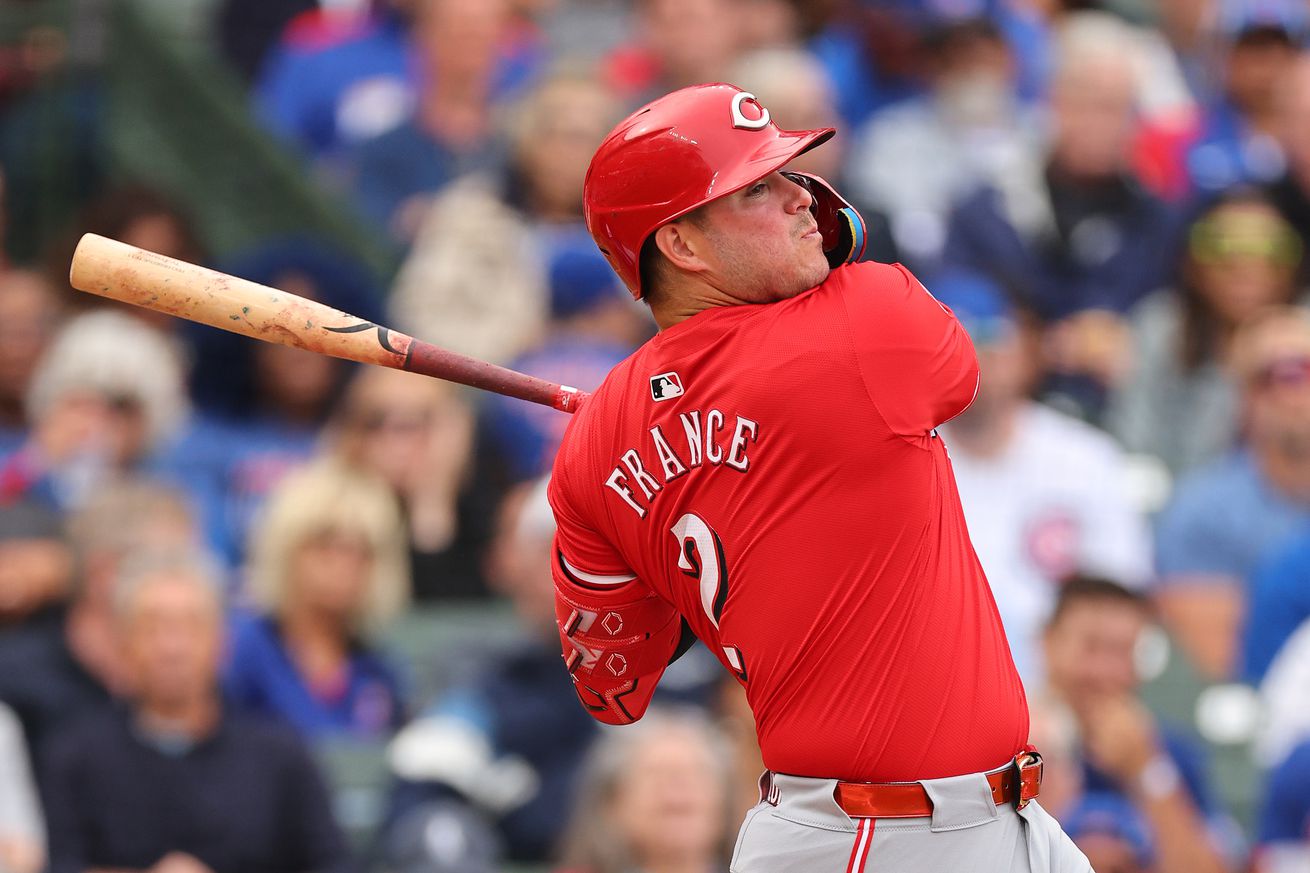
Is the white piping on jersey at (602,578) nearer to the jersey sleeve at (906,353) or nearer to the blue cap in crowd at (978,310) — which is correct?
the jersey sleeve at (906,353)

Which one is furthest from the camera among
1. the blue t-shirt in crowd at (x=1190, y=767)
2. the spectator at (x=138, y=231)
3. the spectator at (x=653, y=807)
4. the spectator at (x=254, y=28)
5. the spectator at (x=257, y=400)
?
the spectator at (x=254, y=28)

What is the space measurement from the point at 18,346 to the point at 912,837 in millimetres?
4740

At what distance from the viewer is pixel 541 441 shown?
7.09 m

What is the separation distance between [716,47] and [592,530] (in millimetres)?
5017

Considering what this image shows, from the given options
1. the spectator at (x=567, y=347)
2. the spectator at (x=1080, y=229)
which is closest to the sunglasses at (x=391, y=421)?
the spectator at (x=567, y=347)

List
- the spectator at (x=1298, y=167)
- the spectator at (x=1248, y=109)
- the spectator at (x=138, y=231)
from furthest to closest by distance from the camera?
the spectator at (x=1248, y=109) < the spectator at (x=1298, y=167) < the spectator at (x=138, y=231)

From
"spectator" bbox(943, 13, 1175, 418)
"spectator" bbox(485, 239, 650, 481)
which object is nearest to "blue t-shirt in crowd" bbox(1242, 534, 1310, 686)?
"spectator" bbox(943, 13, 1175, 418)

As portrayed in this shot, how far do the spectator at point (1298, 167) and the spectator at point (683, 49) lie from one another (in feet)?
7.22

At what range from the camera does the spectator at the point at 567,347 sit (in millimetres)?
7004

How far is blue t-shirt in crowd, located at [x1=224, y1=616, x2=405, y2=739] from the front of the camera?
20.1 ft

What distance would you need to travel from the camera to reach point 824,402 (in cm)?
309

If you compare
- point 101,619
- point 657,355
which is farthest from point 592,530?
point 101,619

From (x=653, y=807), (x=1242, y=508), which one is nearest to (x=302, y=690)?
(x=653, y=807)

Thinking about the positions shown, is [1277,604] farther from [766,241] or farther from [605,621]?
[766,241]
